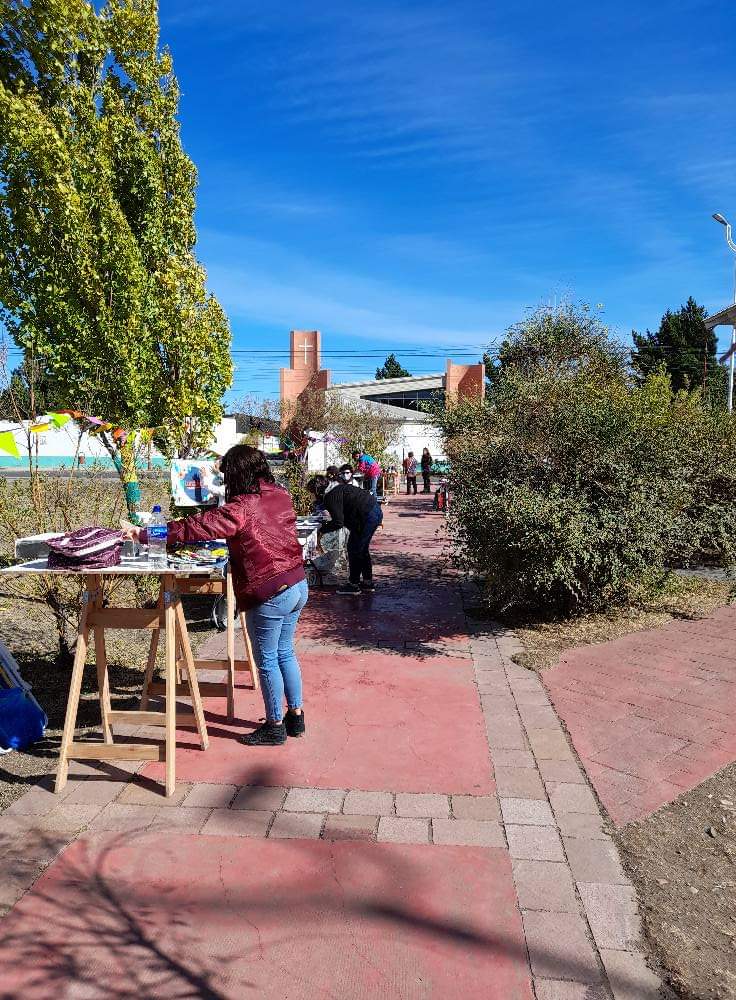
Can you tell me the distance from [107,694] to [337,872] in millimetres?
1934

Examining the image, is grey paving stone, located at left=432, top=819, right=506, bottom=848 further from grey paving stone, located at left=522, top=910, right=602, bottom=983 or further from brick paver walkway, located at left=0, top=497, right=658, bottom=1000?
grey paving stone, located at left=522, top=910, right=602, bottom=983

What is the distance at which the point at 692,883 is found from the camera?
113 inches

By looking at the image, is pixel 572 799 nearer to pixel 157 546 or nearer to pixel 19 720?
pixel 157 546

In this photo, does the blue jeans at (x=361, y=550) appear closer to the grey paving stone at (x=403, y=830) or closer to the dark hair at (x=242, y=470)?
the dark hair at (x=242, y=470)

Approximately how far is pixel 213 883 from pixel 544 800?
5.27 feet

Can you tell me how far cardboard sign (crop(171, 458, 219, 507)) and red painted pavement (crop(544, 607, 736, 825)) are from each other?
3.09 m

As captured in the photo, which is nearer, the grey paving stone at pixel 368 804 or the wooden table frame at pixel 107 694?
the grey paving stone at pixel 368 804

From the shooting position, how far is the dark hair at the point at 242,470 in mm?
3963

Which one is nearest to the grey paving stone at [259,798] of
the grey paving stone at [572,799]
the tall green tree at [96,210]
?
the grey paving stone at [572,799]

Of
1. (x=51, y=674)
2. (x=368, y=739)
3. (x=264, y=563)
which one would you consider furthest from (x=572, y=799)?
(x=51, y=674)

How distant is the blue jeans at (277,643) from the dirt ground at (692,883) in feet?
6.20

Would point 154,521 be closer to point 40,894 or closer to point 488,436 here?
point 40,894

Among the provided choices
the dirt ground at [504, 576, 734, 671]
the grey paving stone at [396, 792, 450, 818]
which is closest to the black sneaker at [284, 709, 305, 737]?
the grey paving stone at [396, 792, 450, 818]

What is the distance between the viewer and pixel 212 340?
8.41 meters
